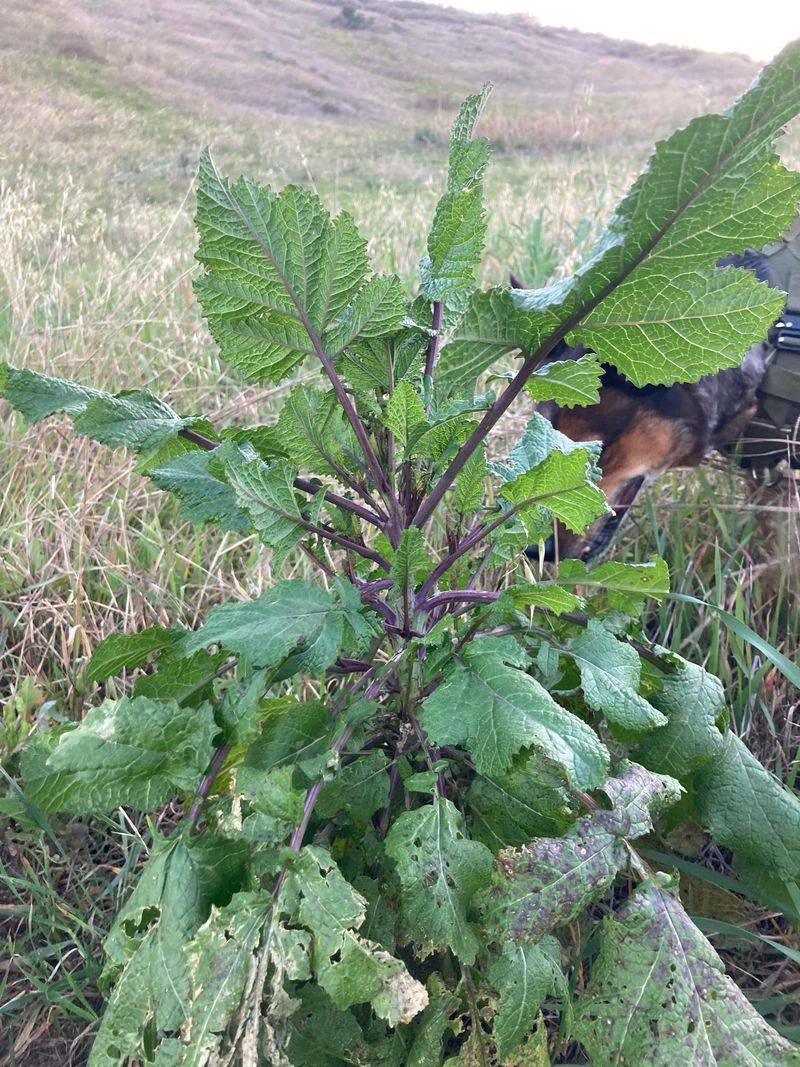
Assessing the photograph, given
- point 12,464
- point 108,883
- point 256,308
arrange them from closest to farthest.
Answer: point 256,308
point 108,883
point 12,464

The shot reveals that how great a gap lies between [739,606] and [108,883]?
1743mm

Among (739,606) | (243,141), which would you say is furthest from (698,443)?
(243,141)

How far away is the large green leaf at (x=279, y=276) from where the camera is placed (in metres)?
1.04

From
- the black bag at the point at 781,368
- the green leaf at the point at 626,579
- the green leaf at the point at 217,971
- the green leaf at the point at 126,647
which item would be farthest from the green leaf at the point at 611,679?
the black bag at the point at 781,368

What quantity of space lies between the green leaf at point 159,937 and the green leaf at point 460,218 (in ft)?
2.95

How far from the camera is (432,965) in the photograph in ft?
4.06

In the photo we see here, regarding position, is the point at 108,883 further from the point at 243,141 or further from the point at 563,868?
the point at 243,141

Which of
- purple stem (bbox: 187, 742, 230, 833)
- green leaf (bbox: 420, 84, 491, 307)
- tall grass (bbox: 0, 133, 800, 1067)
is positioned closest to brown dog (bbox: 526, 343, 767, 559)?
tall grass (bbox: 0, 133, 800, 1067)

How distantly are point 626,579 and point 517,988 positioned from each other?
1.97 ft

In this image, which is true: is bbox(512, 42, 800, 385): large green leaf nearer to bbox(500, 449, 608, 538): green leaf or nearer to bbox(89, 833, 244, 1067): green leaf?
bbox(500, 449, 608, 538): green leaf

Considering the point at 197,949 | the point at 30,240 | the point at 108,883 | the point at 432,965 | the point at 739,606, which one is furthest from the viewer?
the point at 30,240

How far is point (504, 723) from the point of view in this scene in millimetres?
956

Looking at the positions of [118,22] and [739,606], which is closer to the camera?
[739,606]

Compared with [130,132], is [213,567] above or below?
below
